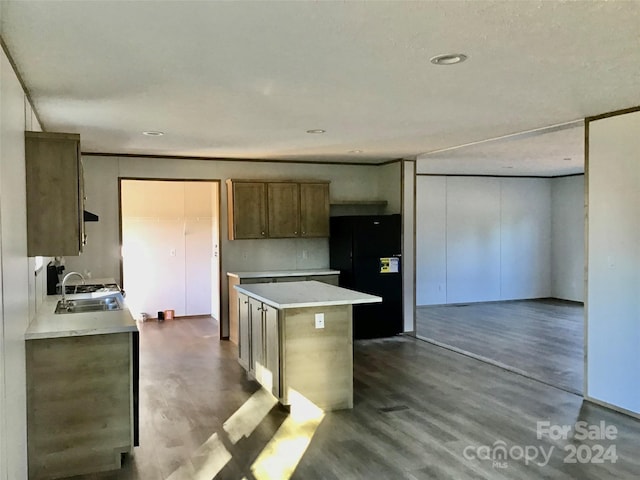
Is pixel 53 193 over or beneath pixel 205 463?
over

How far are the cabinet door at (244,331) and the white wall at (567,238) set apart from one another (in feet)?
23.5

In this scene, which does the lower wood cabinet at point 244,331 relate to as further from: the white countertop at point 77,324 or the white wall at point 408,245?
the white wall at point 408,245

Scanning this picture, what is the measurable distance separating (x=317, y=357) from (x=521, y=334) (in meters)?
4.00

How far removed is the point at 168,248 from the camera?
8.88 m

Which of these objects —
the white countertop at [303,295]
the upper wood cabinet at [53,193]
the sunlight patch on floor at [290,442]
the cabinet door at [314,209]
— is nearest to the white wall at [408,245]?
the cabinet door at [314,209]

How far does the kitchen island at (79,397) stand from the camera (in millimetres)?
3221

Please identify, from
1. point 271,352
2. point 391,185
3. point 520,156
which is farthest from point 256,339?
point 520,156

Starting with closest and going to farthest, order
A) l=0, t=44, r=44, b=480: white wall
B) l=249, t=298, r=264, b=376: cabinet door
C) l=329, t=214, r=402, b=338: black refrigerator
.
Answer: l=0, t=44, r=44, b=480: white wall
l=249, t=298, r=264, b=376: cabinet door
l=329, t=214, r=402, b=338: black refrigerator

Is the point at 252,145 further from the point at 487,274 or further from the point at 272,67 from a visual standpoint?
the point at 487,274

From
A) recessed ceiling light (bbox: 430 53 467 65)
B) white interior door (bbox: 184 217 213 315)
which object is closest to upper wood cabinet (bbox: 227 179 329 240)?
white interior door (bbox: 184 217 213 315)

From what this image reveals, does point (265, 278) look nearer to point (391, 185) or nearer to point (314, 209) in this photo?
point (314, 209)

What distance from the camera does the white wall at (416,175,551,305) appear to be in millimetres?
9688

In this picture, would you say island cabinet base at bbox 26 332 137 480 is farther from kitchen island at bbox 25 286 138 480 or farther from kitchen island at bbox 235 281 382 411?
Answer: kitchen island at bbox 235 281 382 411

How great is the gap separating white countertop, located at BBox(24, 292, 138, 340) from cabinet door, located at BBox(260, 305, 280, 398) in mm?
1132
